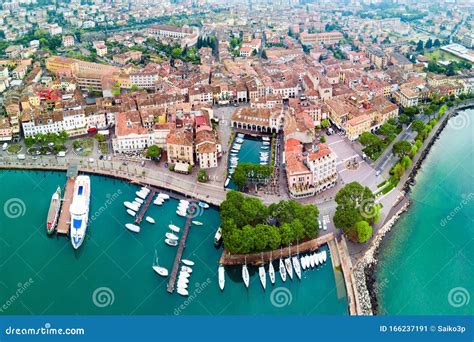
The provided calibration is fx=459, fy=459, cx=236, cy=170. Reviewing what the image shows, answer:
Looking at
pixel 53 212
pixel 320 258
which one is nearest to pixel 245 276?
pixel 320 258

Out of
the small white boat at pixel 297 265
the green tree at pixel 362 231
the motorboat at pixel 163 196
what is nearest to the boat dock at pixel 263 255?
the small white boat at pixel 297 265

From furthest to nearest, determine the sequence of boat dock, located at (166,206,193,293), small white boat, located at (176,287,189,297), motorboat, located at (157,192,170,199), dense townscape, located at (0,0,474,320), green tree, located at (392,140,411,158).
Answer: green tree, located at (392,140,411,158) → motorboat, located at (157,192,170,199) → dense townscape, located at (0,0,474,320) → boat dock, located at (166,206,193,293) → small white boat, located at (176,287,189,297)

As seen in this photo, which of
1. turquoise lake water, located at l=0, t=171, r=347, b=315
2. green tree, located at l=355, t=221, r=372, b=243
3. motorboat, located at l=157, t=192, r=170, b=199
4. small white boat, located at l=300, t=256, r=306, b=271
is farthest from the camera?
motorboat, located at l=157, t=192, r=170, b=199

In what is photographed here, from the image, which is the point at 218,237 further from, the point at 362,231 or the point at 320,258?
the point at 362,231

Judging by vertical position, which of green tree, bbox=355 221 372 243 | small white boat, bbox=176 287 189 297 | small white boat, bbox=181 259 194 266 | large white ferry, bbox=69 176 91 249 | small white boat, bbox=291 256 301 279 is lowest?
small white boat, bbox=176 287 189 297

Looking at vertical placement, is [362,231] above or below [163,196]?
above

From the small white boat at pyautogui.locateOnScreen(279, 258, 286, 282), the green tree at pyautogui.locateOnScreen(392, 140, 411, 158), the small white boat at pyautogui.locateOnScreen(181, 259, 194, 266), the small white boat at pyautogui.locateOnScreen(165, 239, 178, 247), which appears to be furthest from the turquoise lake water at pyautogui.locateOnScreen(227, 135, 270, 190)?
the small white boat at pyautogui.locateOnScreen(279, 258, 286, 282)

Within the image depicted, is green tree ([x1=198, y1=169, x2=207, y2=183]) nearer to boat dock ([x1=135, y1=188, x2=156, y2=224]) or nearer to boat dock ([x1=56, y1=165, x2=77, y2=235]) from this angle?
boat dock ([x1=135, y1=188, x2=156, y2=224])

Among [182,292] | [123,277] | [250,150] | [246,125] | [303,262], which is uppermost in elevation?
[303,262]
